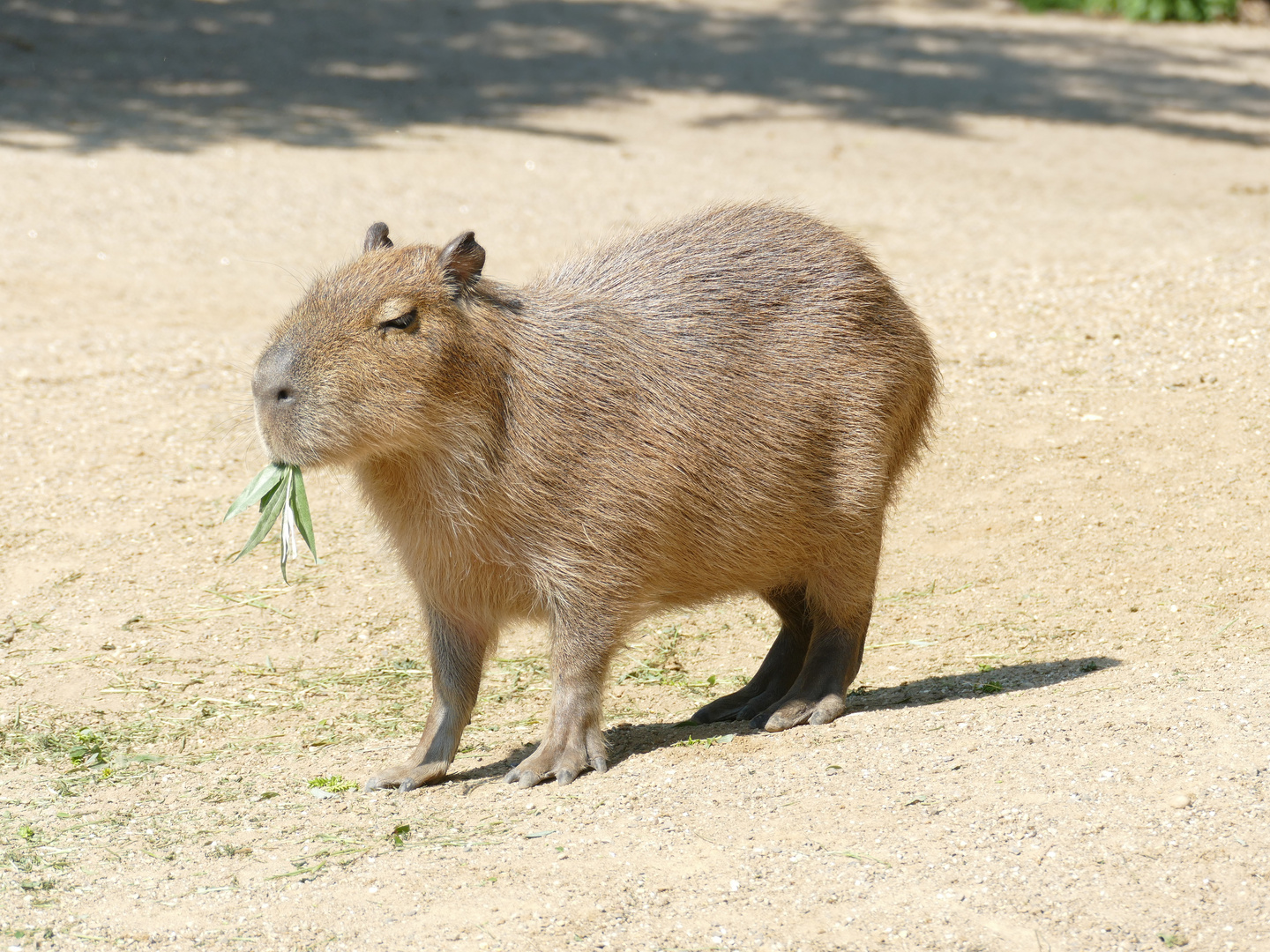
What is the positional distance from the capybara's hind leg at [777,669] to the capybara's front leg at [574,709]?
2.13 feet

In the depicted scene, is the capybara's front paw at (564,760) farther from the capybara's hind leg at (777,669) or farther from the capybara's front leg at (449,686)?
the capybara's hind leg at (777,669)

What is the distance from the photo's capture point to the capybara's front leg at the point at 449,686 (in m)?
3.70

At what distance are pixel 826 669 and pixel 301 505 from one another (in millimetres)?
1548

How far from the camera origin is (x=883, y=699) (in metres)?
4.23

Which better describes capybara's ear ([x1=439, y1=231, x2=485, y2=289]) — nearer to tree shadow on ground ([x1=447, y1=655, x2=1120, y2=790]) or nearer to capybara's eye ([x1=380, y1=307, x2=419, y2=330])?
capybara's eye ([x1=380, y1=307, x2=419, y2=330])

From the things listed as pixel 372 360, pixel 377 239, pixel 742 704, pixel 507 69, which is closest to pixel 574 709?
pixel 742 704

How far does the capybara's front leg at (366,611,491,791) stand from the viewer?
3703 mm

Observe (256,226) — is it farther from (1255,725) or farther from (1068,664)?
(1255,725)

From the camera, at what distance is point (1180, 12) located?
682 inches

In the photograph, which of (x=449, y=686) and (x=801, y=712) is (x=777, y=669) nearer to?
(x=801, y=712)

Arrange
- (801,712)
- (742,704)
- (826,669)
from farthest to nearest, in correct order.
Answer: (742,704)
(826,669)
(801,712)

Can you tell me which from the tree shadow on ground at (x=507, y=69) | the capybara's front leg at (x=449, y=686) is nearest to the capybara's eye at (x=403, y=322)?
the capybara's front leg at (x=449, y=686)

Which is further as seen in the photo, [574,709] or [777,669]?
[777,669]

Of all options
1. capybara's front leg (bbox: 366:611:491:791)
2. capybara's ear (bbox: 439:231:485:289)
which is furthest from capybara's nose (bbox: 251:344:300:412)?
capybara's front leg (bbox: 366:611:491:791)
